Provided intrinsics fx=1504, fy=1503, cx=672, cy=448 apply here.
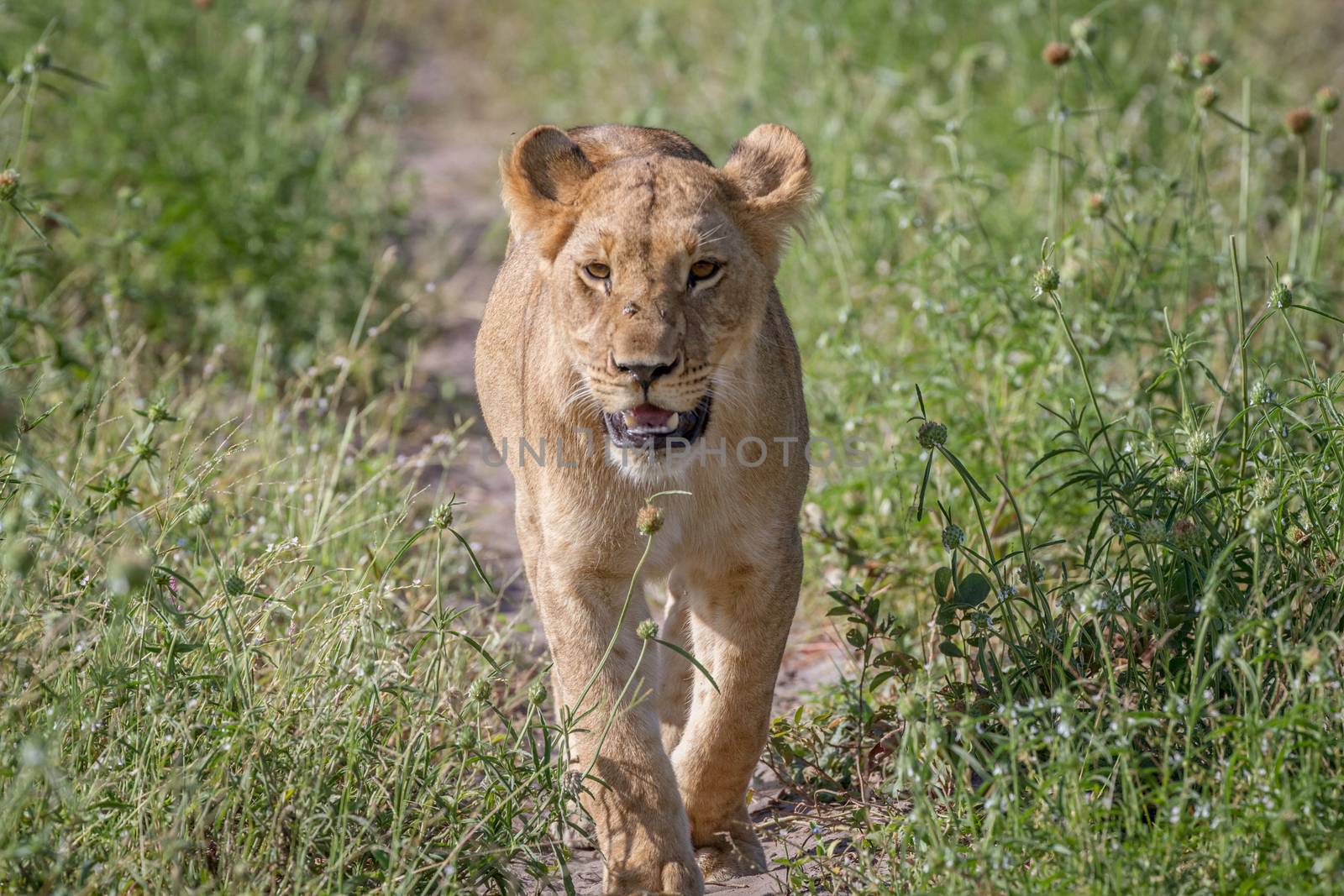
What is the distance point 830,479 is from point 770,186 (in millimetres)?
2068

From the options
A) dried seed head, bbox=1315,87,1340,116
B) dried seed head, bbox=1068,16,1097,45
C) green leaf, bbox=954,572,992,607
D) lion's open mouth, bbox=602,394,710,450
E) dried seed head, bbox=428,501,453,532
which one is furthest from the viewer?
dried seed head, bbox=1068,16,1097,45

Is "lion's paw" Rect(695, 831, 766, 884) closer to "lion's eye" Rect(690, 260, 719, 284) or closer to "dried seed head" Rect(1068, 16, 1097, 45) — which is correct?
"lion's eye" Rect(690, 260, 719, 284)

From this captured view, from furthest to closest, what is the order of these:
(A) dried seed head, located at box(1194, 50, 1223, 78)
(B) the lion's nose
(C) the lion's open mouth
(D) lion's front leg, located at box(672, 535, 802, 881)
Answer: (A) dried seed head, located at box(1194, 50, 1223, 78), (D) lion's front leg, located at box(672, 535, 802, 881), (C) the lion's open mouth, (B) the lion's nose

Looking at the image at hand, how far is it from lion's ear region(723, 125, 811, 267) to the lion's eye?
0.25 meters

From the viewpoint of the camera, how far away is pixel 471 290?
8492mm

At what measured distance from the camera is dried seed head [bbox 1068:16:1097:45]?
4902 millimetres

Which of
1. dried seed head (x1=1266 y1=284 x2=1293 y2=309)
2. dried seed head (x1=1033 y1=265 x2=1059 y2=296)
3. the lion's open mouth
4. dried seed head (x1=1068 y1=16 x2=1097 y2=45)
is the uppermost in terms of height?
dried seed head (x1=1068 y1=16 x2=1097 y2=45)

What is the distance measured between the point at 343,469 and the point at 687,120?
4.04 meters

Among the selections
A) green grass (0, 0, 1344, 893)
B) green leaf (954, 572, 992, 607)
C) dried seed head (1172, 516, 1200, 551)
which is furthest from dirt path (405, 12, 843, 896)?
dried seed head (1172, 516, 1200, 551)

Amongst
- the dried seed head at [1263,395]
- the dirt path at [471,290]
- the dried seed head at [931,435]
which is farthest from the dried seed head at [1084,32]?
the dried seed head at [931,435]

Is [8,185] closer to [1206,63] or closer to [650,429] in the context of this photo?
[650,429]

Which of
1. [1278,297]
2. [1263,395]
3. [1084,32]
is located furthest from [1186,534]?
[1084,32]

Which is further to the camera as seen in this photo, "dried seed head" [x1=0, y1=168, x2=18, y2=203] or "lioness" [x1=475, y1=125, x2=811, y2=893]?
"dried seed head" [x1=0, y1=168, x2=18, y2=203]

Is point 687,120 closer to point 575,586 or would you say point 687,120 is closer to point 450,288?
point 450,288
